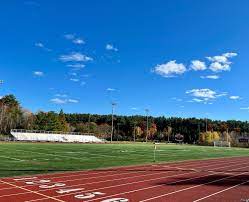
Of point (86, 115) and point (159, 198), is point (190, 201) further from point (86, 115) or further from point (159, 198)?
point (86, 115)

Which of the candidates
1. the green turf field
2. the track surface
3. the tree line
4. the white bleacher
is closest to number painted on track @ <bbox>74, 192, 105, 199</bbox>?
the track surface

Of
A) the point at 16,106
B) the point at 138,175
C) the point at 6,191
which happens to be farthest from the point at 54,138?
the point at 6,191

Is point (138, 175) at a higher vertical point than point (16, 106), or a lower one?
lower

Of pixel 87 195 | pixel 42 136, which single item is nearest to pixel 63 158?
pixel 87 195

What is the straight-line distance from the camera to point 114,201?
37.9ft

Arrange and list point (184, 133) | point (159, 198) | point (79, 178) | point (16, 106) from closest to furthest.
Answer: point (159, 198), point (79, 178), point (16, 106), point (184, 133)

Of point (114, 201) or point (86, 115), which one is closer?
point (114, 201)

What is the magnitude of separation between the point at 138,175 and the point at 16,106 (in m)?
107

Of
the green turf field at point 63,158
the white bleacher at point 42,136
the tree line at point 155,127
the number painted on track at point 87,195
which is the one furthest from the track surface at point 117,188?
the tree line at point 155,127

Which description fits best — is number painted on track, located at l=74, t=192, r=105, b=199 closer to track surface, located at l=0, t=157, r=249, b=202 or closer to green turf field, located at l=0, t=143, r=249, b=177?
track surface, located at l=0, t=157, r=249, b=202

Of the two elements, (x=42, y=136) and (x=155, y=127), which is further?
(x=155, y=127)

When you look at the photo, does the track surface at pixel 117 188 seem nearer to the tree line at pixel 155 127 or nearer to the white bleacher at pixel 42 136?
the white bleacher at pixel 42 136

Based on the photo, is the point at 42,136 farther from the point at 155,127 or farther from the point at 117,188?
the point at 155,127

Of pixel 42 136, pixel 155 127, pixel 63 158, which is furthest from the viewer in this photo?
pixel 155 127
